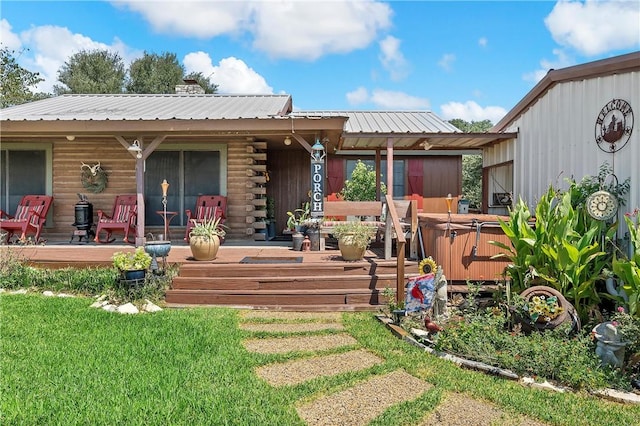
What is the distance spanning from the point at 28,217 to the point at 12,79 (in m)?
18.2

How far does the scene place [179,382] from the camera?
10.6ft

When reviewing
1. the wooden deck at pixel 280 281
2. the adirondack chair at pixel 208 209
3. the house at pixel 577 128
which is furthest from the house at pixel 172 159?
the wooden deck at pixel 280 281

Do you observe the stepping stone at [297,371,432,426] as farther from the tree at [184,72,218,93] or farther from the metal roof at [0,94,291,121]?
the tree at [184,72,218,93]

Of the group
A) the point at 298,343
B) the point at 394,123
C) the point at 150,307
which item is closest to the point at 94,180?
the point at 150,307

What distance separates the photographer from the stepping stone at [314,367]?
135 inches

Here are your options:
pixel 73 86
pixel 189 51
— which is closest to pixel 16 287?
pixel 73 86

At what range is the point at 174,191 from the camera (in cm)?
964

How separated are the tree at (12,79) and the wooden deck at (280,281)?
20.4m

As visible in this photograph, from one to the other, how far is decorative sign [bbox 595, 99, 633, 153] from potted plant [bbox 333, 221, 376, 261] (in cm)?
308

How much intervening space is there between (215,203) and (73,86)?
86.6ft

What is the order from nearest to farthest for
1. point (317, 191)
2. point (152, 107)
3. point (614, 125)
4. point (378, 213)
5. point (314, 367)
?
point (314, 367) < point (614, 125) < point (378, 213) < point (317, 191) < point (152, 107)

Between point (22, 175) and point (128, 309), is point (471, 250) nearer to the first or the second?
point (128, 309)

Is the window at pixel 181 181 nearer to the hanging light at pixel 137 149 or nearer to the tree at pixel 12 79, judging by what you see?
the hanging light at pixel 137 149

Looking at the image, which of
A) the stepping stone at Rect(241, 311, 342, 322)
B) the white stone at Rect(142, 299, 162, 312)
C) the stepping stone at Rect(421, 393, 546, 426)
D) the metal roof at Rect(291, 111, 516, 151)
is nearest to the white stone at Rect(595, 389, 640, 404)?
the stepping stone at Rect(421, 393, 546, 426)
